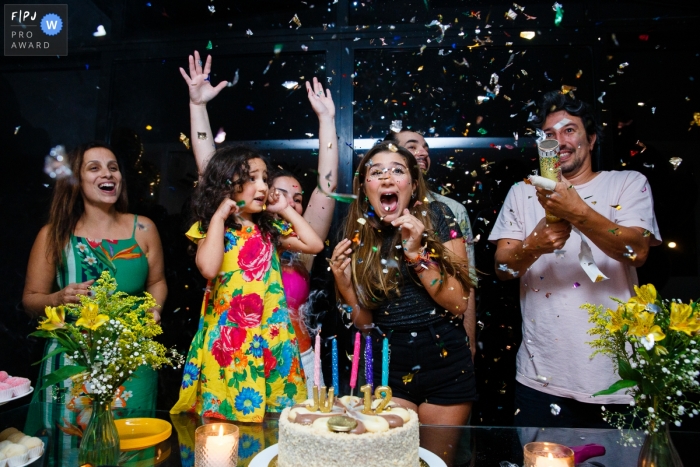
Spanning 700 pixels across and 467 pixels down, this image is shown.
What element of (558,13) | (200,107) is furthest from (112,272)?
(558,13)

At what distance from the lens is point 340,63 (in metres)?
2.78

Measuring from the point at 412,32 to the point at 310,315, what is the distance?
1.45m

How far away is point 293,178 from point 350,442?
155 cm

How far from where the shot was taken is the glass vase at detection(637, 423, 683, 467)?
3.52ft

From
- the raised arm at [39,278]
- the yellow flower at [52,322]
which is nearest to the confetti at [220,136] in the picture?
the raised arm at [39,278]

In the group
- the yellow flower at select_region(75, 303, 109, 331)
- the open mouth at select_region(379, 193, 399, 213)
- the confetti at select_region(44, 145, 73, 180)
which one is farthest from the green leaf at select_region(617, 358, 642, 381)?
the confetti at select_region(44, 145, 73, 180)

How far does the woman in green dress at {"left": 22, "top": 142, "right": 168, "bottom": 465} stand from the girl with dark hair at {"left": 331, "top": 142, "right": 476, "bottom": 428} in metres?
0.90

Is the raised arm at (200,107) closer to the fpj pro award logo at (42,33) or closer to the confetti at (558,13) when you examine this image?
the fpj pro award logo at (42,33)

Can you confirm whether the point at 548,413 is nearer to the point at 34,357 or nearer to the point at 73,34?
the point at 34,357

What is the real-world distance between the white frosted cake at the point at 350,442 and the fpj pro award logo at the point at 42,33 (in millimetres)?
2595

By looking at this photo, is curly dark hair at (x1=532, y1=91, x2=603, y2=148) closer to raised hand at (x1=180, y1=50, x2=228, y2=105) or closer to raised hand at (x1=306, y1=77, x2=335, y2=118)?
raised hand at (x1=306, y1=77, x2=335, y2=118)

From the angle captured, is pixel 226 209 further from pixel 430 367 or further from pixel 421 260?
pixel 430 367

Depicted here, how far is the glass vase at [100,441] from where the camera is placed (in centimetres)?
120

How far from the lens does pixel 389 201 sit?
198cm
